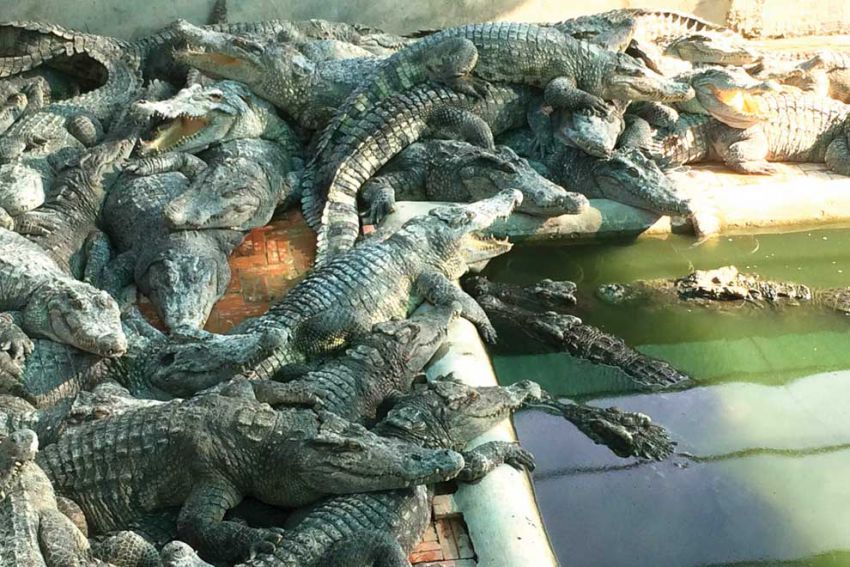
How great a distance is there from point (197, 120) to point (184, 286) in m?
1.64

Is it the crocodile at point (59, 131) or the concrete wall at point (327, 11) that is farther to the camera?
the concrete wall at point (327, 11)

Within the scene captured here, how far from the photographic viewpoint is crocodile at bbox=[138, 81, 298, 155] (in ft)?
21.0

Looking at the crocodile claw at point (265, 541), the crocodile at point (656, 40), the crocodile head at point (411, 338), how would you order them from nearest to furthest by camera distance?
1. the crocodile claw at point (265, 541)
2. the crocodile head at point (411, 338)
3. the crocodile at point (656, 40)

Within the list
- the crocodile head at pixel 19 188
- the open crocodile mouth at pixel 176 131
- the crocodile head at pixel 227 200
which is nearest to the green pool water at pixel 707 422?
the crocodile head at pixel 227 200

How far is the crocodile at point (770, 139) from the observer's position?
6.87m

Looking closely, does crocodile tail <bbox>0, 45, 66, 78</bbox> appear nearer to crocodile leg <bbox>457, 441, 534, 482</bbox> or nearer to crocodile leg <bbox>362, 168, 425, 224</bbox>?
crocodile leg <bbox>362, 168, 425, 224</bbox>

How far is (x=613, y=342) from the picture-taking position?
17.2 ft

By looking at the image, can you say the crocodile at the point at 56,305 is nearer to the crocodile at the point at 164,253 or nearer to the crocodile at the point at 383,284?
the crocodile at the point at 164,253

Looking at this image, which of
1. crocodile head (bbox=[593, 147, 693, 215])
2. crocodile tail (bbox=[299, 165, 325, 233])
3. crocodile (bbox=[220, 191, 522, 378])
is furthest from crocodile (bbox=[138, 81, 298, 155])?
crocodile head (bbox=[593, 147, 693, 215])

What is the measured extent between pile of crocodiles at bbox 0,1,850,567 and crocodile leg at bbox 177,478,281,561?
1 cm

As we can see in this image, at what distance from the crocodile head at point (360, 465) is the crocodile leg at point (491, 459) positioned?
10.4 inches

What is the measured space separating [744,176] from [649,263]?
4.27 feet

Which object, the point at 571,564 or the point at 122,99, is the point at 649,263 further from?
the point at 122,99

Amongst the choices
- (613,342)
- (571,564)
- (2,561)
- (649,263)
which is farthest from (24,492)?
(649,263)
